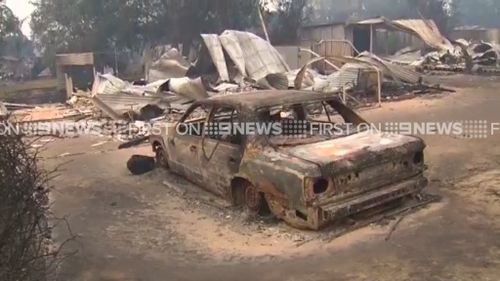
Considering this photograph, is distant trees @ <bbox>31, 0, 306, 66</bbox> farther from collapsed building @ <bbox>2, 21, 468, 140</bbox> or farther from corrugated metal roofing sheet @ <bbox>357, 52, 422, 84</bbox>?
corrugated metal roofing sheet @ <bbox>357, 52, 422, 84</bbox>

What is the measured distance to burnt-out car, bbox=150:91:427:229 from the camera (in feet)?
17.1

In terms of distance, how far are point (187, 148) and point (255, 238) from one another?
2.03 metres

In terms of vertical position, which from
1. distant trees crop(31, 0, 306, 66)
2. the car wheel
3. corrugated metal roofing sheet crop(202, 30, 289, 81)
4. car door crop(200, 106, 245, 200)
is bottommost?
the car wheel

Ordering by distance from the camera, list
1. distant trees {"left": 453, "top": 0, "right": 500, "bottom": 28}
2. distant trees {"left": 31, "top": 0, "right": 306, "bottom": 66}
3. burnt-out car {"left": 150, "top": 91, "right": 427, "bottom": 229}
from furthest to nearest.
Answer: distant trees {"left": 453, "top": 0, "right": 500, "bottom": 28}
distant trees {"left": 31, "top": 0, "right": 306, "bottom": 66}
burnt-out car {"left": 150, "top": 91, "right": 427, "bottom": 229}

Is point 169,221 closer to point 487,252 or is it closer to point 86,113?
point 487,252

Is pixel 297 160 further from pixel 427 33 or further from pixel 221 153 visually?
pixel 427 33

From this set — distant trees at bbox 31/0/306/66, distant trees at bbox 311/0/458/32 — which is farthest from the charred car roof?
distant trees at bbox 311/0/458/32

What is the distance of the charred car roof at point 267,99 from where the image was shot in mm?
6188

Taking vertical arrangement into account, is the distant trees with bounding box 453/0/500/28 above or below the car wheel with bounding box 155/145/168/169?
above

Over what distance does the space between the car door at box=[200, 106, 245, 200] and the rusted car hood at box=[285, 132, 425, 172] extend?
2.44 ft

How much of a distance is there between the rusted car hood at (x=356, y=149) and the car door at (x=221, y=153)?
743mm

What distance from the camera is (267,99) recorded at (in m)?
6.29

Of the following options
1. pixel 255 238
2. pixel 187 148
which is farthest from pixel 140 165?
pixel 255 238

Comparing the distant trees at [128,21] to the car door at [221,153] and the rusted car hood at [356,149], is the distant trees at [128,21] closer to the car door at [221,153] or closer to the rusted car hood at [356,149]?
the car door at [221,153]
